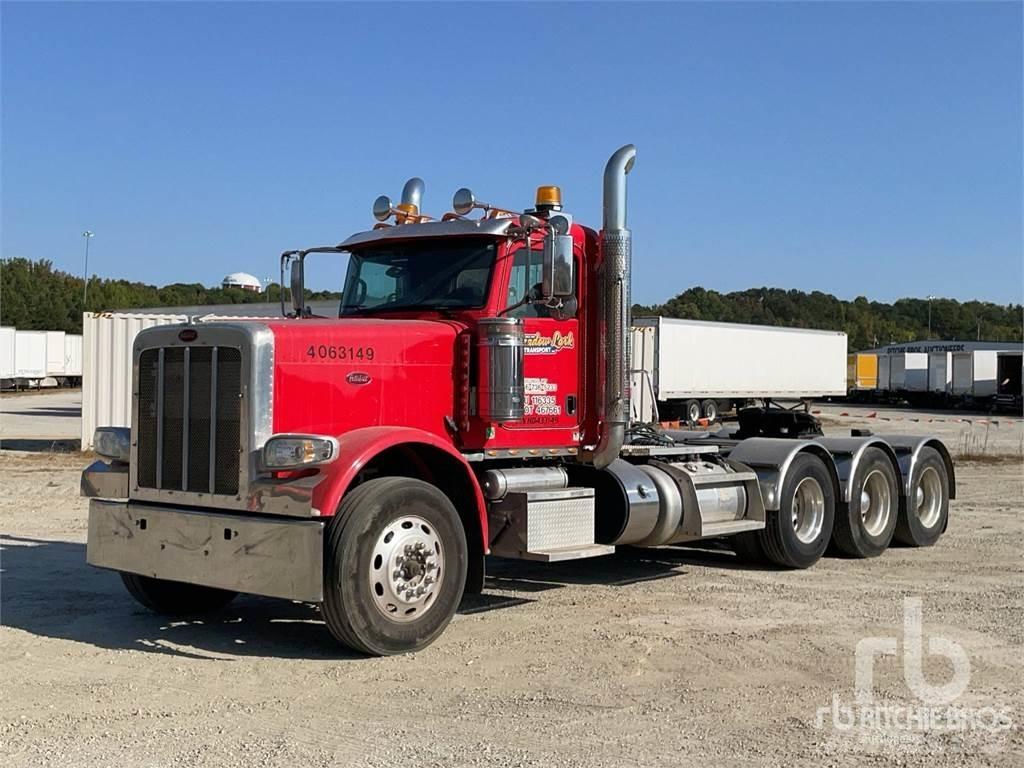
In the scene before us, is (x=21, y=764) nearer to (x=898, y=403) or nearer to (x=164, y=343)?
(x=164, y=343)

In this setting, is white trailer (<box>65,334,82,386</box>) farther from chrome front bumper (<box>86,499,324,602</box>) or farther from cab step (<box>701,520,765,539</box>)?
chrome front bumper (<box>86,499,324,602</box>)

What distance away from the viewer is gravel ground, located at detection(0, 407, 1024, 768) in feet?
17.5

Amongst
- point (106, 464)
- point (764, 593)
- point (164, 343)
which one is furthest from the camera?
point (764, 593)

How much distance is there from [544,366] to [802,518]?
146 inches

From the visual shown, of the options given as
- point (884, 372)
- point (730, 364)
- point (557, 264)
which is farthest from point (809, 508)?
point (884, 372)

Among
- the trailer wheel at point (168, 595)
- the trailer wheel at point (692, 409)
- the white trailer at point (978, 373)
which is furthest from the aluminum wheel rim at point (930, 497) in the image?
the white trailer at point (978, 373)

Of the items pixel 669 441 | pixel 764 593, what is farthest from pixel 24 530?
pixel 764 593

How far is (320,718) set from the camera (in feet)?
19.1

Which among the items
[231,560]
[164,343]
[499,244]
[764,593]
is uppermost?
[499,244]

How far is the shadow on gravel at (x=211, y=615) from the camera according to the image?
7.59 metres

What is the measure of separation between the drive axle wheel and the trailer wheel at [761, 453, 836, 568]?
0.20 m

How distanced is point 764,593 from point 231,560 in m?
4.52

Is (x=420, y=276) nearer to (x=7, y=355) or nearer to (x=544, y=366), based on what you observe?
(x=544, y=366)

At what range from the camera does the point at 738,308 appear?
11681cm
